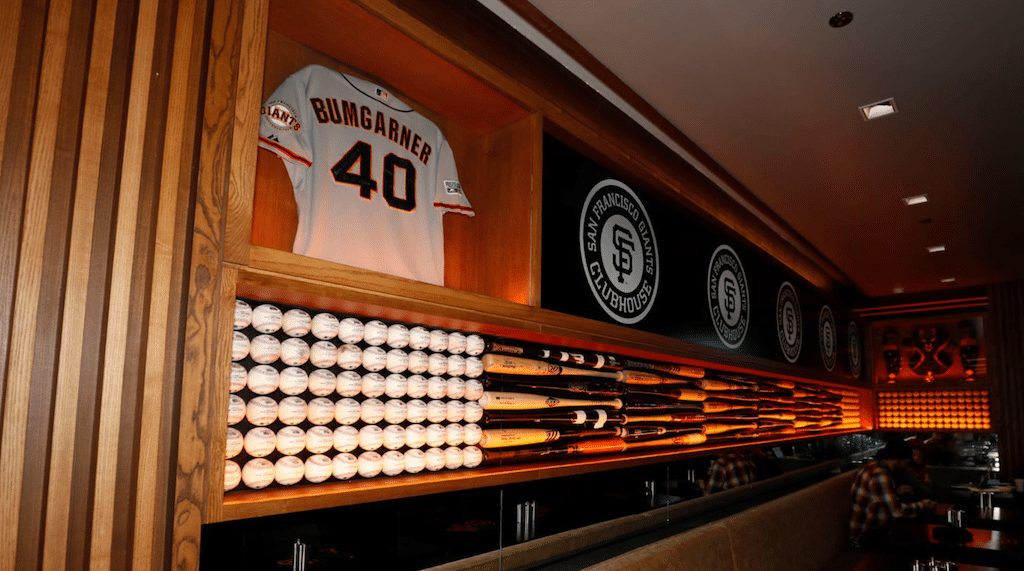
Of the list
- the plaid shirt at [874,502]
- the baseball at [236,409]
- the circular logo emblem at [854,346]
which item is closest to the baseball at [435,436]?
the baseball at [236,409]

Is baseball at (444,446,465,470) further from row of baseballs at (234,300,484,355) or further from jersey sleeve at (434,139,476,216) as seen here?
jersey sleeve at (434,139,476,216)

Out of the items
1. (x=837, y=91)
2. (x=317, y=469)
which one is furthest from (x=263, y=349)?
(x=837, y=91)

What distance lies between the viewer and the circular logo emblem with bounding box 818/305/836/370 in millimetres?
7338

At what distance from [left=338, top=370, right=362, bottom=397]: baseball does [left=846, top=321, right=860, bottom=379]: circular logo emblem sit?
8.03 metres

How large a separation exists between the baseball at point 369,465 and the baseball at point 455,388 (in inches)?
16.7

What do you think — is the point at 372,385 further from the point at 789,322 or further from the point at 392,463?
the point at 789,322

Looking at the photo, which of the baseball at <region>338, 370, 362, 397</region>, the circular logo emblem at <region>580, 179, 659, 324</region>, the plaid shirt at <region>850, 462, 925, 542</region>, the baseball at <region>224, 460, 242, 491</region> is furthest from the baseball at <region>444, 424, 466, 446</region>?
the plaid shirt at <region>850, 462, 925, 542</region>

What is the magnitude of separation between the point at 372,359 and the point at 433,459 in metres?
0.45

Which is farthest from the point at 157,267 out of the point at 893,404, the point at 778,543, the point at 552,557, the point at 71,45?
the point at 893,404

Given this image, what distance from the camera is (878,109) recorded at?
3623 millimetres

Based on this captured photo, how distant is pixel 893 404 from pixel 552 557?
853 centimetres

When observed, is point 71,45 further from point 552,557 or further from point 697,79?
point 697,79

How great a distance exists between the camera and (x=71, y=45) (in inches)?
57.0

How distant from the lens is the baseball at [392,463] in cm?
224
